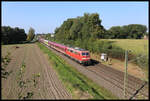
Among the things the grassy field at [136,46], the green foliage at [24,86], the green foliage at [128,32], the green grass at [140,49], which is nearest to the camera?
the green foliage at [24,86]

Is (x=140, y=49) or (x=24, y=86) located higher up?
(x=24, y=86)

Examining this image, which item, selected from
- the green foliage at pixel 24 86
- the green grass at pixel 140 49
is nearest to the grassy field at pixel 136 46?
the green grass at pixel 140 49

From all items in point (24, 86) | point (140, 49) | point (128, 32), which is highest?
point (128, 32)

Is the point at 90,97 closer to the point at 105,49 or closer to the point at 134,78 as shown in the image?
the point at 134,78

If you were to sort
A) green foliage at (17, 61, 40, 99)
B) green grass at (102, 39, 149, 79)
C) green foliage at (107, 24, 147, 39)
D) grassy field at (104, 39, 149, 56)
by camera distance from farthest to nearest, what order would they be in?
green foliage at (107, 24, 147, 39), grassy field at (104, 39, 149, 56), green grass at (102, 39, 149, 79), green foliage at (17, 61, 40, 99)

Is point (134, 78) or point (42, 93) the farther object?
point (134, 78)

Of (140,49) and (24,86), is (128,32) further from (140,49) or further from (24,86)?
(24,86)

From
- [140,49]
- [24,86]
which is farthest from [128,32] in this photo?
[24,86]

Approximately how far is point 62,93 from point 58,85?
2.35 m

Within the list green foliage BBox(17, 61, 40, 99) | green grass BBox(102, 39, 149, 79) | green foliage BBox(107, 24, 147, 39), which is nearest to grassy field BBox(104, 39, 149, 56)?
green grass BBox(102, 39, 149, 79)

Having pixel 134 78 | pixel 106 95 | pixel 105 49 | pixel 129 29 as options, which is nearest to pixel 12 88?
pixel 106 95

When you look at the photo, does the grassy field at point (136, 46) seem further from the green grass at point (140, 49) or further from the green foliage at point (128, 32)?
the green foliage at point (128, 32)

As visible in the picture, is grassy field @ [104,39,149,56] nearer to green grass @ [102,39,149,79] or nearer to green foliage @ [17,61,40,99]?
green grass @ [102,39,149,79]

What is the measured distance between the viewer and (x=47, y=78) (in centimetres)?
1867
